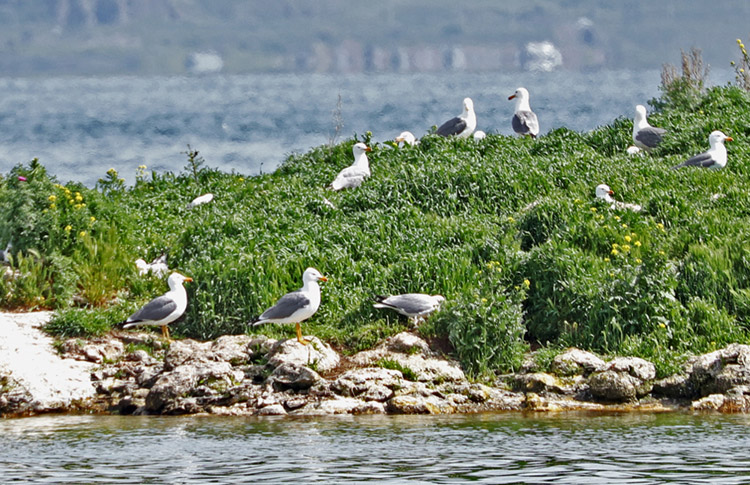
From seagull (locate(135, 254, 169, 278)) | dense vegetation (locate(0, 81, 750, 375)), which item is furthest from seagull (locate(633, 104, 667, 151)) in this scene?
seagull (locate(135, 254, 169, 278))

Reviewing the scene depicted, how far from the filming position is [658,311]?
558 inches

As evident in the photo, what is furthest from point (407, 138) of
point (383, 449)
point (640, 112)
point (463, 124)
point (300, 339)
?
point (383, 449)

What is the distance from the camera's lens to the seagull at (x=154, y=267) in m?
16.5

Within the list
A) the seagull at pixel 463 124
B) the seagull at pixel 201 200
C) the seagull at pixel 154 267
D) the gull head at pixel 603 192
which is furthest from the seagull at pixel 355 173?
the gull head at pixel 603 192

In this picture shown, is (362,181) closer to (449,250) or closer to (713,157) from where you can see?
(449,250)

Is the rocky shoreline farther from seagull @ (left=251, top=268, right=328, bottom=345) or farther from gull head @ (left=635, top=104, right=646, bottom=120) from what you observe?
gull head @ (left=635, top=104, right=646, bottom=120)

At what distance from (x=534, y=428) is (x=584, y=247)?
239 inches

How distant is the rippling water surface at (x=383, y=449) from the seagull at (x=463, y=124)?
12.6 m

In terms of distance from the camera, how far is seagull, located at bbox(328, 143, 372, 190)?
20250 mm

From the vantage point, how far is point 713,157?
64.8ft

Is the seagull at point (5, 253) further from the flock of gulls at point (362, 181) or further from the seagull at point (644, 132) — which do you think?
the seagull at point (644, 132)

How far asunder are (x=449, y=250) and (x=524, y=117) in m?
9.28

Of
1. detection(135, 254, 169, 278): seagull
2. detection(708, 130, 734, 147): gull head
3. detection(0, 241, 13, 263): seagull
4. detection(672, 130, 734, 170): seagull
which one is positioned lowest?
detection(135, 254, 169, 278): seagull

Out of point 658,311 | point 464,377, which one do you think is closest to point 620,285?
point 658,311
